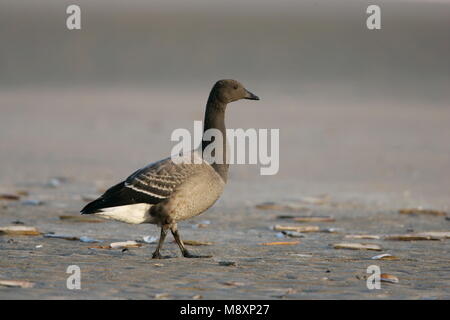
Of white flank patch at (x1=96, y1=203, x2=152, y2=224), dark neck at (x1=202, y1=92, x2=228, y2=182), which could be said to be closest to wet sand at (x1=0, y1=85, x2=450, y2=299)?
white flank patch at (x1=96, y1=203, x2=152, y2=224)

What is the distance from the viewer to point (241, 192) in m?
19.1

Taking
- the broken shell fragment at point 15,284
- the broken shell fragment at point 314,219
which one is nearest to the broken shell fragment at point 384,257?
the broken shell fragment at point 314,219

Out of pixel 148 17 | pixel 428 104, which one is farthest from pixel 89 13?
pixel 428 104

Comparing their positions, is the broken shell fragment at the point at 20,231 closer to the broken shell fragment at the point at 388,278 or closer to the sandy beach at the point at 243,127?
the sandy beach at the point at 243,127

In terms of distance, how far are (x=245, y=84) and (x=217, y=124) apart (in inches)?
962

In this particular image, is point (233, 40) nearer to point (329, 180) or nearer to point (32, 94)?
point (32, 94)

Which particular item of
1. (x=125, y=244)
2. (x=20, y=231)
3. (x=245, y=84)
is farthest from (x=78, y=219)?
(x=245, y=84)

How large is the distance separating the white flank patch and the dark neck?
111 centimetres

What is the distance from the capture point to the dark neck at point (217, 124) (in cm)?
1229

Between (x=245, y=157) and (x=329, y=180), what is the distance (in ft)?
11.8

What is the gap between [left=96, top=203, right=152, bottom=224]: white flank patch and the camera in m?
11.6

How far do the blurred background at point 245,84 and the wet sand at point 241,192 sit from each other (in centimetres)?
12

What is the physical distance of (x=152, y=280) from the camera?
1005 cm

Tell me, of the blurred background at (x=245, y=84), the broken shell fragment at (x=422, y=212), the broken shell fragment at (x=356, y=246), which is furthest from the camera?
the blurred background at (x=245, y=84)
